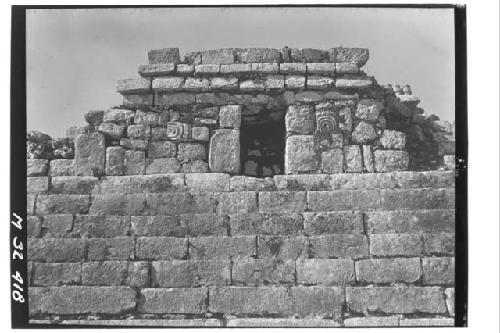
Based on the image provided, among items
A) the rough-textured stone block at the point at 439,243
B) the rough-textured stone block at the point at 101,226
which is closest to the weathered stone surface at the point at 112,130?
the rough-textured stone block at the point at 101,226

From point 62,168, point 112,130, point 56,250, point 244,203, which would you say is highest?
point 112,130

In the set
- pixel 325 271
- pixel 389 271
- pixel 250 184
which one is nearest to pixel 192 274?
pixel 250 184

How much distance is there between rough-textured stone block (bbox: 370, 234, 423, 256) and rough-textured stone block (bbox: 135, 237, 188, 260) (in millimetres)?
1898

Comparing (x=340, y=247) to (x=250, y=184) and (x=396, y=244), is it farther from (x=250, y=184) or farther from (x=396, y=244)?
(x=250, y=184)

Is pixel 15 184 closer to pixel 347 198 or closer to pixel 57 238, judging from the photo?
pixel 57 238

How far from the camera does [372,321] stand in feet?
20.1

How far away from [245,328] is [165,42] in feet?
10.1

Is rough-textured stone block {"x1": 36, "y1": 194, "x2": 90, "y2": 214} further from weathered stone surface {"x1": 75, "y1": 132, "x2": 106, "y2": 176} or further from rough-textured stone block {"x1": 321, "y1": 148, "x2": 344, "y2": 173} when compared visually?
rough-textured stone block {"x1": 321, "y1": 148, "x2": 344, "y2": 173}

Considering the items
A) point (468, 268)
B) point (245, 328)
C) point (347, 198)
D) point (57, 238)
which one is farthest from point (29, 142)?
point (468, 268)

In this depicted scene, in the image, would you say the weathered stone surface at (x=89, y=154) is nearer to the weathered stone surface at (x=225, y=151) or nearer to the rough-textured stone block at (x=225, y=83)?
the weathered stone surface at (x=225, y=151)

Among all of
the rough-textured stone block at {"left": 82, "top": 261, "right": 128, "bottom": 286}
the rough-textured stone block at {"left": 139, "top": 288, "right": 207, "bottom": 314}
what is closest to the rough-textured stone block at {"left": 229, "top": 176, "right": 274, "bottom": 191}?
the rough-textured stone block at {"left": 139, "top": 288, "right": 207, "bottom": 314}

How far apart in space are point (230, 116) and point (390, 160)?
69.3 inches

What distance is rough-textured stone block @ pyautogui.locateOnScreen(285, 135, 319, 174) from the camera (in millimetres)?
6547

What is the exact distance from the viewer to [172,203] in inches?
252
